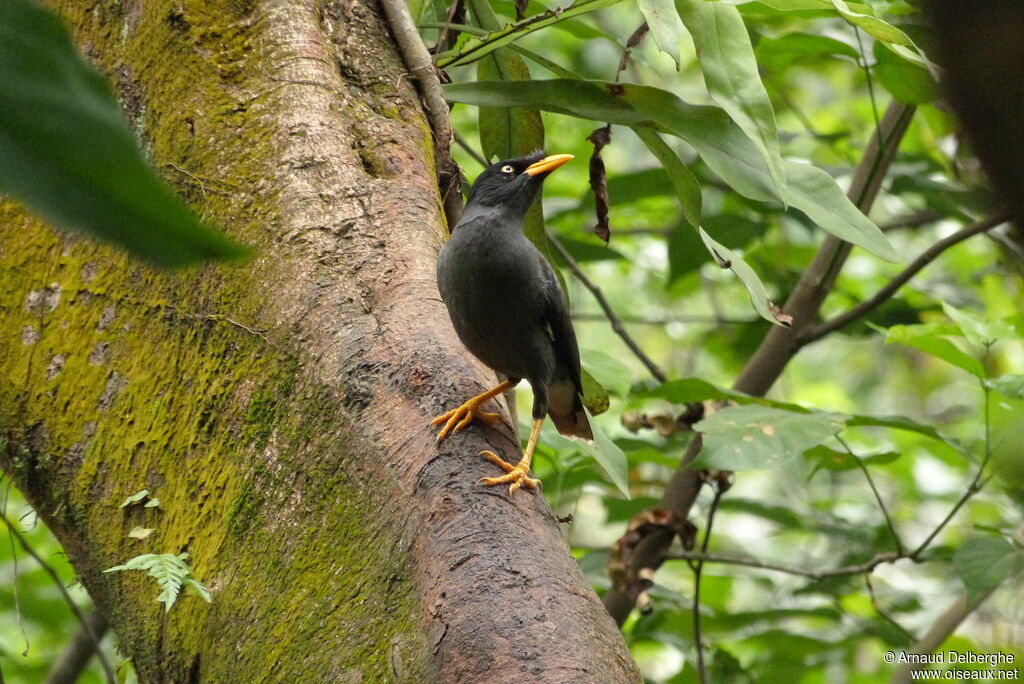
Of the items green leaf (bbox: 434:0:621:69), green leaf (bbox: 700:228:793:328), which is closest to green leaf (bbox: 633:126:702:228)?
green leaf (bbox: 700:228:793:328)

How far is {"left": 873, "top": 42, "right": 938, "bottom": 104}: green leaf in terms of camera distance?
3.85 m

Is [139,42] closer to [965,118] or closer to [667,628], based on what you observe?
[965,118]

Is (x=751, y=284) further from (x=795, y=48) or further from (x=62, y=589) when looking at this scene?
(x=62, y=589)

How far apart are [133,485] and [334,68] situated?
4.89 feet

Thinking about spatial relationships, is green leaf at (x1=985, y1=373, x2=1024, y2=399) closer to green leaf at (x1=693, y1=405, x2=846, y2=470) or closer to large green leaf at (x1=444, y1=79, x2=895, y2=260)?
green leaf at (x1=693, y1=405, x2=846, y2=470)

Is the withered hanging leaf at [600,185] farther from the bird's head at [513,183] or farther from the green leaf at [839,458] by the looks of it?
the green leaf at [839,458]

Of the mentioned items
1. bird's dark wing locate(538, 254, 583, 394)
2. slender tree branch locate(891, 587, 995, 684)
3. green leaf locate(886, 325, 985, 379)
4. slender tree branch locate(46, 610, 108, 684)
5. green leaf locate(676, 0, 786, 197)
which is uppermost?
green leaf locate(676, 0, 786, 197)

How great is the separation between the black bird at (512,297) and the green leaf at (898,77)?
1.53m

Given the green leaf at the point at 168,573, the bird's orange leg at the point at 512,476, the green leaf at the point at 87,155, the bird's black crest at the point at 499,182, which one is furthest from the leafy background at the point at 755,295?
the green leaf at the point at 168,573

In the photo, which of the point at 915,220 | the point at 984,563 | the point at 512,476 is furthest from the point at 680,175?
the point at 915,220

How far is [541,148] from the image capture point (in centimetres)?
376

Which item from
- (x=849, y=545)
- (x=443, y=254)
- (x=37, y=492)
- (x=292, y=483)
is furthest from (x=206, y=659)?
(x=849, y=545)

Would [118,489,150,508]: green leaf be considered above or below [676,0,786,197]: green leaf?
below

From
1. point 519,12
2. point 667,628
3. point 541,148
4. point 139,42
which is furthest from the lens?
point 667,628
